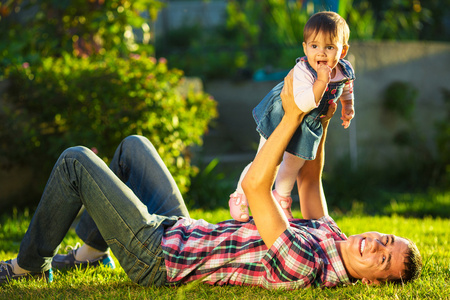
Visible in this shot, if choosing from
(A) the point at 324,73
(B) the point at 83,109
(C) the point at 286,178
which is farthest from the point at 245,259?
(B) the point at 83,109

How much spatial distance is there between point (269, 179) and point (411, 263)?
779 millimetres

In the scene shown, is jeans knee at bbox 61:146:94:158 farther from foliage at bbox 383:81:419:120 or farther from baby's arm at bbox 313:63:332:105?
foliage at bbox 383:81:419:120

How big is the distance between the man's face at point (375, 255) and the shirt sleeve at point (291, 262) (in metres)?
0.16

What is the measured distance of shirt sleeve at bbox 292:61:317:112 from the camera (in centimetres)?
237

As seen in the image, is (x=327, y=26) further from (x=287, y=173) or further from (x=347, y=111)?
(x=287, y=173)

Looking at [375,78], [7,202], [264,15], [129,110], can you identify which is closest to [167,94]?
[129,110]

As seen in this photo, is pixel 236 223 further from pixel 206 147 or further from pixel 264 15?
pixel 264 15

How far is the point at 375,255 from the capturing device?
2.46 metres


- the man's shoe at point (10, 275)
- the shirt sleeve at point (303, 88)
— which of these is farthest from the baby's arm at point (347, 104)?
the man's shoe at point (10, 275)

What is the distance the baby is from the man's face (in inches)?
17.3

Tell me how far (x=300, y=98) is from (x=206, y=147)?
5612 millimetres

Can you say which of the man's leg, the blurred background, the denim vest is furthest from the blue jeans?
the blurred background

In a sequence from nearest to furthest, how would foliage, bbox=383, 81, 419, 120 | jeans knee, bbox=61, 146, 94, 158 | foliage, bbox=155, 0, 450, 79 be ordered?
jeans knee, bbox=61, 146, 94, 158 → foliage, bbox=383, 81, 419, 120 → foliage, bbox=155, 0, 450, 79

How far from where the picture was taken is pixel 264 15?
1031cm
